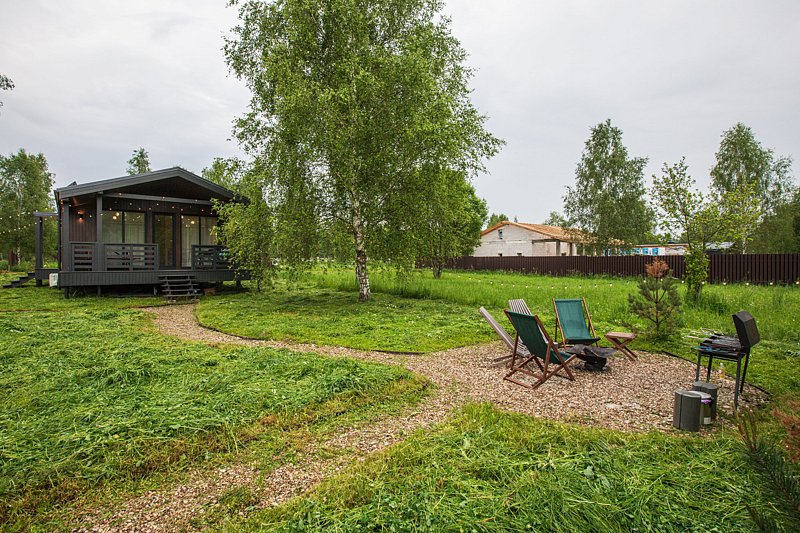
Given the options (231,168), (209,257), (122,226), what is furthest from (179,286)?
(231,168)

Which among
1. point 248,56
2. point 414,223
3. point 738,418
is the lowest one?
point 738,418

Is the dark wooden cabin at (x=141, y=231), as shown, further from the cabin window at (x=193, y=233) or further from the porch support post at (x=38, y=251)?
the porch support post at (x=38, y=251)

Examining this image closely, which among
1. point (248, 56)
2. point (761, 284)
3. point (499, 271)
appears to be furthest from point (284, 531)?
point (499, 271)

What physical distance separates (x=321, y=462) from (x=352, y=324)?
5799 millimetres

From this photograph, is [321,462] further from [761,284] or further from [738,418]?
[761,284]

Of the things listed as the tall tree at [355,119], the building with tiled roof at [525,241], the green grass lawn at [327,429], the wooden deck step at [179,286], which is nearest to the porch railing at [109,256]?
the wooden deck step at [179,286]

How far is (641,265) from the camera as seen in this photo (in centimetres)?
2208

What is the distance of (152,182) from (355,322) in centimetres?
1092

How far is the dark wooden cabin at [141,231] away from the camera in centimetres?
1344

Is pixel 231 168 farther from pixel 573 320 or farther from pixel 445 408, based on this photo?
pixel 445 408

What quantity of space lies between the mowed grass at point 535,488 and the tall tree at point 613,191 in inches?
1023

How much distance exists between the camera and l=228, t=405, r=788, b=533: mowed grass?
2.22 metres

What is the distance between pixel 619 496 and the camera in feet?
8.00

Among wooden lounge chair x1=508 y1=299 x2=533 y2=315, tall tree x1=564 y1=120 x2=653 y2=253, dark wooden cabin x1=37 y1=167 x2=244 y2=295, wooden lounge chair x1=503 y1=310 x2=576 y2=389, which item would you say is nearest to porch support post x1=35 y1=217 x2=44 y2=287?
dark wooden cabin x1=37 y1=167 x2=244 y2=295
